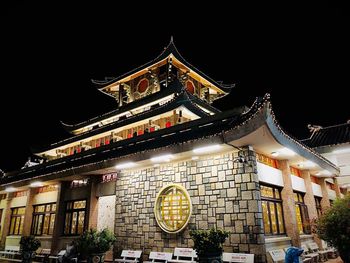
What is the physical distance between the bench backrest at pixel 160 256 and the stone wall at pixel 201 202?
0.82ft

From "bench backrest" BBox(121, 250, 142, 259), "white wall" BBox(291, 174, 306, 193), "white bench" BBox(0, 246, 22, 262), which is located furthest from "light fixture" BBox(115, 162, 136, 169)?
"white bench" BBox(0, 246, 22, 262)

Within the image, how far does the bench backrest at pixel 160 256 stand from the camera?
1001 cm

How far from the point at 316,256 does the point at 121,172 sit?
8.77 metres

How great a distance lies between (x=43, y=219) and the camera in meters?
16.2

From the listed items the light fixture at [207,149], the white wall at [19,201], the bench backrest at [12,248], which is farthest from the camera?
the white wall at [19,201]

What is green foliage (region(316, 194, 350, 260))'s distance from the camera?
847 cm

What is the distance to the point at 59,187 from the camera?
15.2 meters

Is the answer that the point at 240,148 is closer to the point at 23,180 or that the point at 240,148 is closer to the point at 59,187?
the point at 59,187

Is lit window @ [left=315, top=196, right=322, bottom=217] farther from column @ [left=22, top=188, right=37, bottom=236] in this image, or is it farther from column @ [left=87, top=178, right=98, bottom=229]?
column @ [left=22, top=188, right=37, bottom=236]

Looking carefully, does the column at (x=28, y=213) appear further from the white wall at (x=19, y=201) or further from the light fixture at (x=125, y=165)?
the light fixture at (x=125, y=165)

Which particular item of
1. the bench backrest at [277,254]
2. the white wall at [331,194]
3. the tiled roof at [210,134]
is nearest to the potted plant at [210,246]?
the bench backrest at [277,254]

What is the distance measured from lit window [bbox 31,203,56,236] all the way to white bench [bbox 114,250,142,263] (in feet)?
19.9

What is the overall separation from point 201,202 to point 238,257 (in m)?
2.18

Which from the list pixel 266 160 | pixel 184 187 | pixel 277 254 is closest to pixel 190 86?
pixel 266 160
